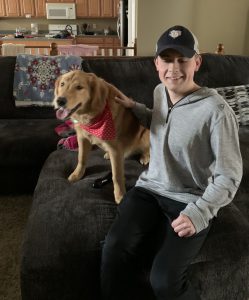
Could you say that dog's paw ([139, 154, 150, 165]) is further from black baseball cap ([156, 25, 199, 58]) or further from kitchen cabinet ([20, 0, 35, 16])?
kitchen cabinet ([20, 0, 35, 16])

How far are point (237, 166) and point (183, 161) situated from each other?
191 mm

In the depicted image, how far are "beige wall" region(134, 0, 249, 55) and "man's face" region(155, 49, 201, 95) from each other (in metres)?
2.75

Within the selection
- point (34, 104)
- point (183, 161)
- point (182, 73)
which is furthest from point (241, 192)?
point (34, 104)

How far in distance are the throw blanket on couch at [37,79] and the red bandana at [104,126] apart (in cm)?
110

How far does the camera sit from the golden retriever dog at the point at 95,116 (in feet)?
4.49

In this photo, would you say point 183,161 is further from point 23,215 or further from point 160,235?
point 23,215

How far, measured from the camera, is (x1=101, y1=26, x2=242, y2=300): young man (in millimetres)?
1013

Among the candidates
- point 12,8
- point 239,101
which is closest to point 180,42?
point 239,101

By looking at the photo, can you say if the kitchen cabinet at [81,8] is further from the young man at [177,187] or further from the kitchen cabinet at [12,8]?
the young man at [177,187]

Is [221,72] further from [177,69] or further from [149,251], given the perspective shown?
[149,251]

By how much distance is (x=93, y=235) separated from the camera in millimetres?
1154

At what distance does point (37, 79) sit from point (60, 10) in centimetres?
536

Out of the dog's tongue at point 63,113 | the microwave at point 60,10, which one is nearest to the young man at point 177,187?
the dog's tongue at point 63,113

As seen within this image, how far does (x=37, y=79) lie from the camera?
96.3 inches
